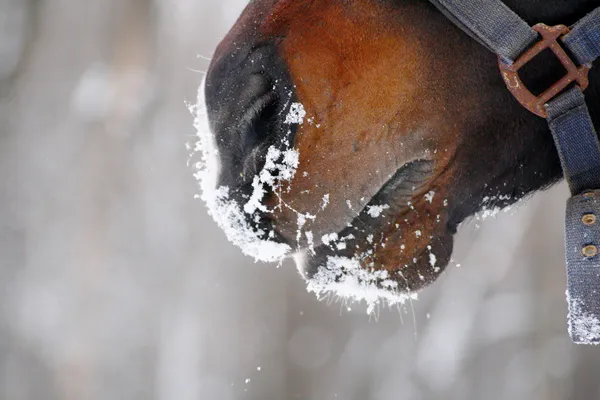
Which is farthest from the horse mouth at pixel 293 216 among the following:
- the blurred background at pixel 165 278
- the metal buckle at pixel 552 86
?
the blurred background at pixel 165 278

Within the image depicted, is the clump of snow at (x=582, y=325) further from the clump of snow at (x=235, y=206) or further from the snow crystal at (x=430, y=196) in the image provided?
the clump of snow at (x=235, y=206)

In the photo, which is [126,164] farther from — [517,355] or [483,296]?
[517,355]

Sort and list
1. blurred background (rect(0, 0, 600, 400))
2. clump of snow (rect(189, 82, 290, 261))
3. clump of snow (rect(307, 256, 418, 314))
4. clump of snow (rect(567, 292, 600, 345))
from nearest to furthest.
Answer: clump of snow (rect(567, 292, 600, 345)), clump of snow (rect(189, 82, 290, 261)), clump of snow (rect(307, 256, 418, 314)), blurred background (rect(0, 0, 600, 400))

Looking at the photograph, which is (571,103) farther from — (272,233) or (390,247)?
(272,233)

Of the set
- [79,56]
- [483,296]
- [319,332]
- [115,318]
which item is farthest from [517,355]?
[79,56]

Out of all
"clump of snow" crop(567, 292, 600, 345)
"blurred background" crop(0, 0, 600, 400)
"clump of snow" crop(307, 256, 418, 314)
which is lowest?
"blurred background" crop(0, 0, 600, 400)

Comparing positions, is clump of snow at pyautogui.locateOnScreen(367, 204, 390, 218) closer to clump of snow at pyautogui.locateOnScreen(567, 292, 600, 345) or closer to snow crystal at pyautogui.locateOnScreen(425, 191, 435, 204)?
snow crystal at pyautogui.locateOnScreen(425, 191, 435, 204)

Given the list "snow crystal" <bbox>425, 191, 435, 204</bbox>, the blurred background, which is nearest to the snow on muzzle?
"snow crystal" <bbox>425, 191, 435, 204</bbox>
